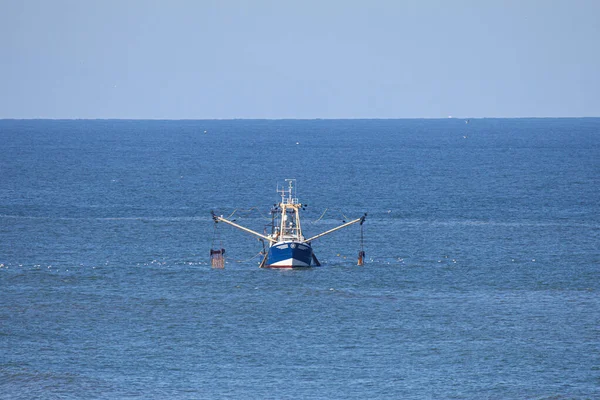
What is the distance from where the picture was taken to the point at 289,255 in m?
103

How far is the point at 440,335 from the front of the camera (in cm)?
7919

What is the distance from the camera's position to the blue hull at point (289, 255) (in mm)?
102812

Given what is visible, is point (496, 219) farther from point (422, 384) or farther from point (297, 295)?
point (422, 384)

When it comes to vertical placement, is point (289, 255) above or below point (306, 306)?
above

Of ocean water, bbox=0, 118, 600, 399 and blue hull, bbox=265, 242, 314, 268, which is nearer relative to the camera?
ocean water, bbox=0, 118, 600, 399

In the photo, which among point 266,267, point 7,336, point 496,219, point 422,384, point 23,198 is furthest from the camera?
point 23,198

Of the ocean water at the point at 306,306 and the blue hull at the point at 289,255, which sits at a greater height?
the blue hull at the point at 289,255

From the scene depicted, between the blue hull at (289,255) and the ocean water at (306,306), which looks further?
the blue hull at (289,255)

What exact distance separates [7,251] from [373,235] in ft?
139

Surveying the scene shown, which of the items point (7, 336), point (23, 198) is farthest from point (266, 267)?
point (23, 198)

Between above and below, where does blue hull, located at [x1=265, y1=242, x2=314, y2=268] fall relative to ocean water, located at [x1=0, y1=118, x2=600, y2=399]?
above

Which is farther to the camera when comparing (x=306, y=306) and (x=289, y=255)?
(x=289, y=255)

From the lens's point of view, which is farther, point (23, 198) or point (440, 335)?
point (23, 198)

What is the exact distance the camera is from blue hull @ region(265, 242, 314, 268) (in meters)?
103
